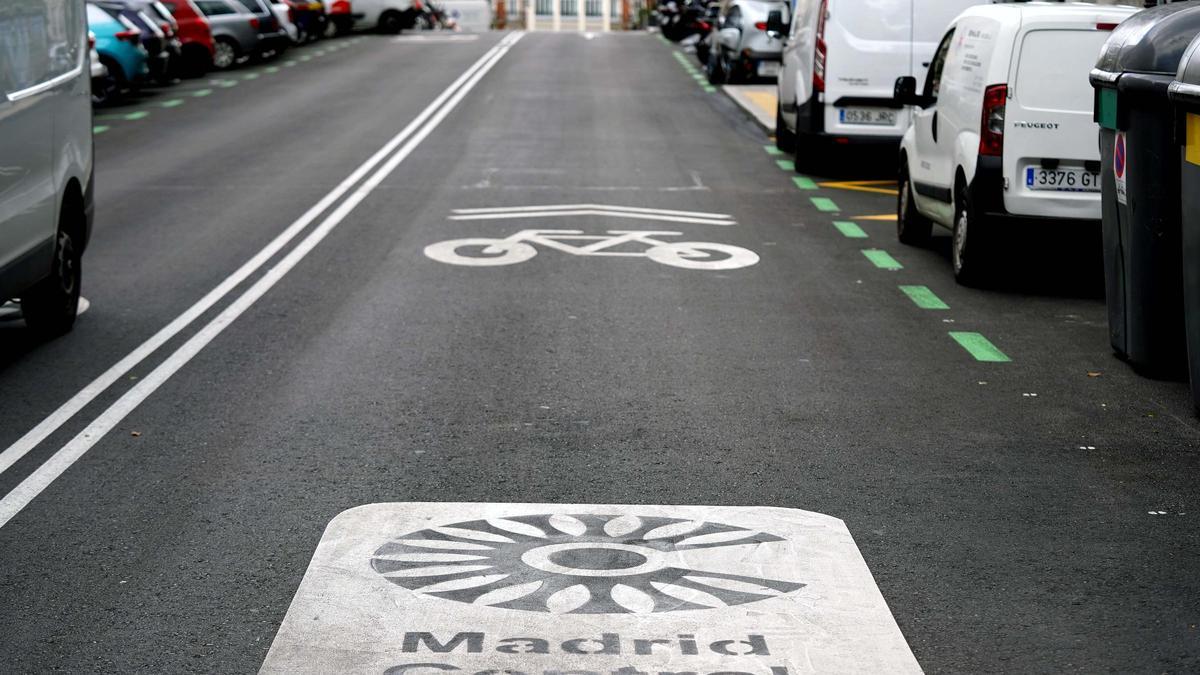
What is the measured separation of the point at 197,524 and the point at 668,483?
171 cm

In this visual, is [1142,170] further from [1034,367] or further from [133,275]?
[133,275]

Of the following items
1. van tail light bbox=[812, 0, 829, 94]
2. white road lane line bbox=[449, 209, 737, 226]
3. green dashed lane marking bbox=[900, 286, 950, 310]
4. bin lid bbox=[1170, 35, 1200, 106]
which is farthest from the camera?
van tail light bbox=[812, 0, 829, 94]

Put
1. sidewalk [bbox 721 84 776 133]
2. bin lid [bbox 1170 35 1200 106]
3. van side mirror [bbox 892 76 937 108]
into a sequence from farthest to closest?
sidewalk [bbox 721 84 776 133], van side mirror [bbox 892 76 937 108], bin lid [bbox 1170 35 1200 106]

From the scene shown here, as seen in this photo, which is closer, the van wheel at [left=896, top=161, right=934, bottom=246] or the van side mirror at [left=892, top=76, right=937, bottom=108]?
the van side mirror at [left=892, top=76, right=937, bottom=108]

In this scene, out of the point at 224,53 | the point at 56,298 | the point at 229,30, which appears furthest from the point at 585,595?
the point at 224,53

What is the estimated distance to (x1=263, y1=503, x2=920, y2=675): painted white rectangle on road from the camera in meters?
4.57

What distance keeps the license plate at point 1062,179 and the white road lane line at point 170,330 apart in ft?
16.4

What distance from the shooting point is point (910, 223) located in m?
12.6

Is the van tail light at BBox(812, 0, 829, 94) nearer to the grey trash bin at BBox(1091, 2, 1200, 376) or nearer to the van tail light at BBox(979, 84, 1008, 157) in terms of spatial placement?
the van tail light at BBox(979, 84, 1008, 157)

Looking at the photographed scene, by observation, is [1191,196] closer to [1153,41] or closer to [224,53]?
[1153,41]

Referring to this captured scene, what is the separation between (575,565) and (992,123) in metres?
6.12

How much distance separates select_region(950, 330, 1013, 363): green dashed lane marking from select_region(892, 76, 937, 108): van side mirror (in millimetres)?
3264

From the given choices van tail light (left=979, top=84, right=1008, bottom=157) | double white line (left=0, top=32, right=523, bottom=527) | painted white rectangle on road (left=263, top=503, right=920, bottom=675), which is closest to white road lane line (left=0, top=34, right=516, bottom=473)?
double white line (left=0, top=32, right=523, bottom=527)

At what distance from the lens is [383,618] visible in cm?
487
